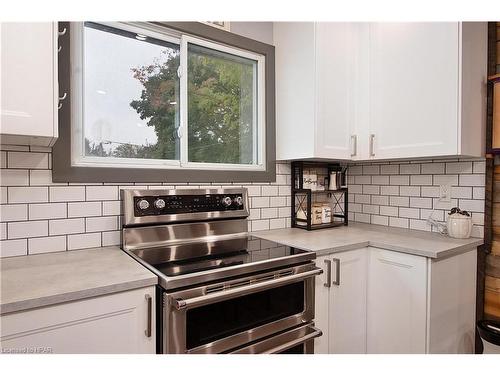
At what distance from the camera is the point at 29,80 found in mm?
1104

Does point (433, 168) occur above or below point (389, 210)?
above

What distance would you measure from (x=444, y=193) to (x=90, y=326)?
2.07m

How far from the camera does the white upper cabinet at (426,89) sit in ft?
5.55

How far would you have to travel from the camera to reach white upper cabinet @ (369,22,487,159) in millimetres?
1691

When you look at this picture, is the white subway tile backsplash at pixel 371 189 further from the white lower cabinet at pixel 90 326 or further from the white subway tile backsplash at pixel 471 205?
the white lower cabinet at pixel 90 326

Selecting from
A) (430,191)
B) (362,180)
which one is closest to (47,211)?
(362,180)

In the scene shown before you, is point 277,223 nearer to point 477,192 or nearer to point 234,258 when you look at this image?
point 234,258

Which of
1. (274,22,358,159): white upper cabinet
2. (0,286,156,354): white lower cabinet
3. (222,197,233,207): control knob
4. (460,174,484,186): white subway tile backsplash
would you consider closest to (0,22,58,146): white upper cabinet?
(0,286,156,354): white lower cabinet

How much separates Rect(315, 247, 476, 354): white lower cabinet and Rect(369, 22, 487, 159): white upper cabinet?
0.65m

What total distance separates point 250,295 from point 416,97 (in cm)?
148

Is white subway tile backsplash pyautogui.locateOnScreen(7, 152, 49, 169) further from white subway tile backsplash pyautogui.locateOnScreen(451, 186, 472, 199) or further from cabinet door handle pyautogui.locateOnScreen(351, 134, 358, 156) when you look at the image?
white subway tile backsplash pyautogui.locateOnScreen(451, 186, 472, 199)

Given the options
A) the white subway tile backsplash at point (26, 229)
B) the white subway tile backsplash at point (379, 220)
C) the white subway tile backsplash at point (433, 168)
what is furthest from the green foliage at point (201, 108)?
the white subway tile backsplash at point (433, 168)

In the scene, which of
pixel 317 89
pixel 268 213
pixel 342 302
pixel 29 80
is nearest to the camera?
pixel 29 80

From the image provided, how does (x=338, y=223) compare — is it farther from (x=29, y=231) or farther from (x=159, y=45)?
(x=29, y=231)
